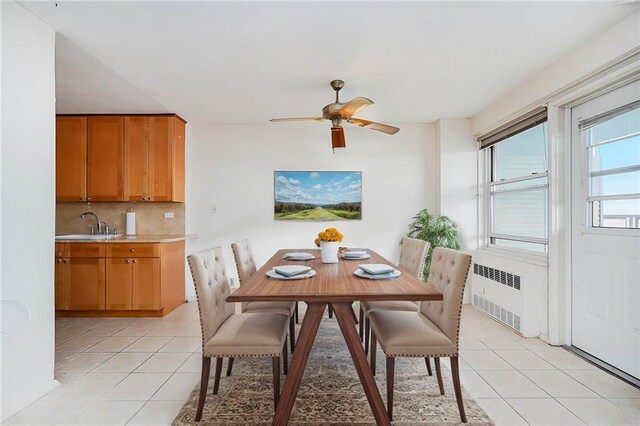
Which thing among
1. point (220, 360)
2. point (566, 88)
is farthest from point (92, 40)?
point (566, 88)

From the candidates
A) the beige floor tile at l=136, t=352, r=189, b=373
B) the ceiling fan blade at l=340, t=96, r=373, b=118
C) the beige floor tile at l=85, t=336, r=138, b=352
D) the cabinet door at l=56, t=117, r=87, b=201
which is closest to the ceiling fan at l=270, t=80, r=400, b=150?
the ceiling fan blade at l=340, t=96, r=373, b=118

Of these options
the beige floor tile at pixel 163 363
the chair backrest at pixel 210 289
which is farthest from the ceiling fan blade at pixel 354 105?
the beige floor tile at pixel 163 363

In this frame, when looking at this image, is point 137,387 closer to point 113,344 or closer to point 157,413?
point 157,413

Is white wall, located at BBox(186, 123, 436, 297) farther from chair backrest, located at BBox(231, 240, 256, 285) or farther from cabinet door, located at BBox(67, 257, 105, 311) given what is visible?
chair backrest, located at BBox(231, 240, 256, 285)

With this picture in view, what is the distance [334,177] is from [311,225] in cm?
74

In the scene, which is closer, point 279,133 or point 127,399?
point 127,399

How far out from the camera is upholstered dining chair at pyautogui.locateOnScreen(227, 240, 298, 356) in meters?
2.57

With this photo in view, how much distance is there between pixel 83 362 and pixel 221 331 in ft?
5.08

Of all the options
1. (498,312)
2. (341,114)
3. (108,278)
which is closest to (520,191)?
(498,312)

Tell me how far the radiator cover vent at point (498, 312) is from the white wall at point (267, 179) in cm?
121

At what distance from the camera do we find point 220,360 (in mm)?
2127

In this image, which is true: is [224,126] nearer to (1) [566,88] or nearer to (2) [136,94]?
(2) [136,94]

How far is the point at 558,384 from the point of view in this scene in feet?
7.54

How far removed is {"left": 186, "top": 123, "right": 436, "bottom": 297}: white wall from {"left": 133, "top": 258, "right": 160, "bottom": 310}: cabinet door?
874 mm
